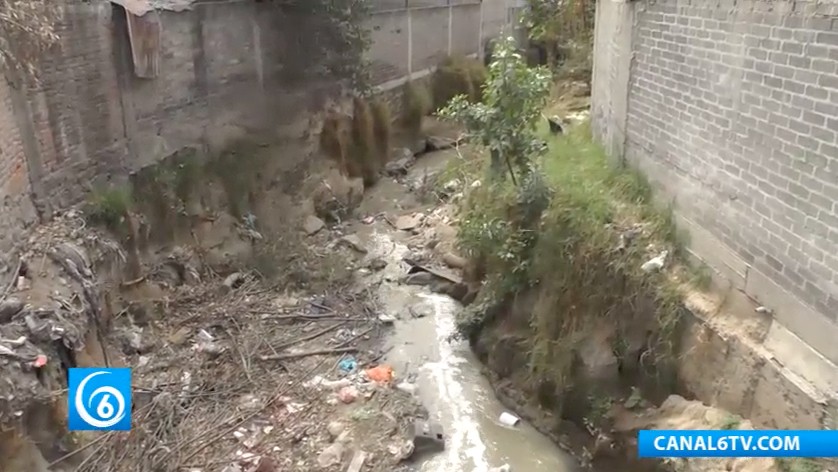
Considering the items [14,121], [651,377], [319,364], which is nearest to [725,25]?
[651,377]

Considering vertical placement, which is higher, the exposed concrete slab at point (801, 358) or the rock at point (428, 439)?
the exposed concrete slab at point (801, 358)

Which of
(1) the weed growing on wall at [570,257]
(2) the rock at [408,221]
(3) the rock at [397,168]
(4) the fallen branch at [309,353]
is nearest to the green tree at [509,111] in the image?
(1) the weed growing on wall at [570,257]

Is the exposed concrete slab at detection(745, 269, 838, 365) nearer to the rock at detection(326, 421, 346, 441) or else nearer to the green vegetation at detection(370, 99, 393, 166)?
the rock at detection(326, 421, 346, 441)

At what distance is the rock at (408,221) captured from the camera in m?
9.98

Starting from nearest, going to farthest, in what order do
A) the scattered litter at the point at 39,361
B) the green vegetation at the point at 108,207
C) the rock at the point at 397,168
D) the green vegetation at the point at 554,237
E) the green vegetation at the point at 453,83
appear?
the scattered litter at the point at 39,361 < the green vegetation at the point at 554,237 < the green vegetation at the point at 108,207 < the rock at the point at 397,168 < the green vegetation at the point at 453,83

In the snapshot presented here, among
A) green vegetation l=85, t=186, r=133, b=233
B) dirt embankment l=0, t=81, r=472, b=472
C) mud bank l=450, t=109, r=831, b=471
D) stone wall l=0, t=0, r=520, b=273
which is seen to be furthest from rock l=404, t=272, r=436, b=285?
green vegetation l=85, t=186, r=133, b=233

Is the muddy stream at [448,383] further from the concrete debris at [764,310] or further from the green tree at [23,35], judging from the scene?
the green tree at [23,35]

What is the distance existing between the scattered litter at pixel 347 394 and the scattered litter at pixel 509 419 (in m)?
1.29

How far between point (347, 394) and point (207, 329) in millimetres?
1729

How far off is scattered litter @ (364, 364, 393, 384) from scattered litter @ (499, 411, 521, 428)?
110 cm

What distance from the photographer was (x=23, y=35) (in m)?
5.23

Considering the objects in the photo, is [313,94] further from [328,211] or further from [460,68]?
[460,68]

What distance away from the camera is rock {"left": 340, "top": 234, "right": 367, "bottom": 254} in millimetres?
Answer: 9195

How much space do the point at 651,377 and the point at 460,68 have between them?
10.3m
